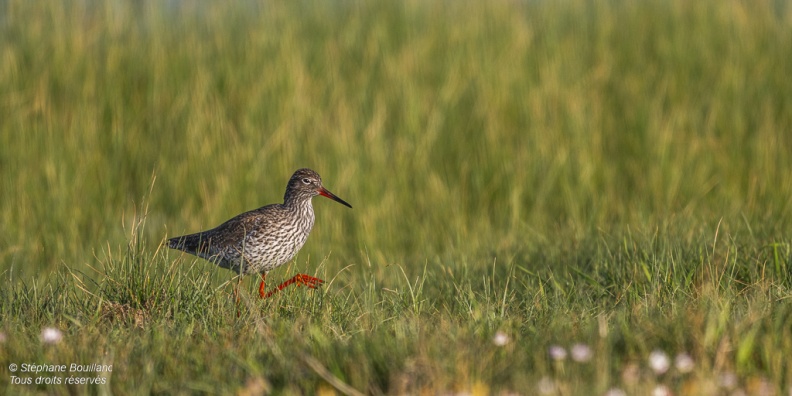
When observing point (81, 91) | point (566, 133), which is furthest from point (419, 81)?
point (81, 91)

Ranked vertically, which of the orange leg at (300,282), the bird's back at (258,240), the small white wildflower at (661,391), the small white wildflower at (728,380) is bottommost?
the small white wildflower at (728,380)

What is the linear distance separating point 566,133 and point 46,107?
4.71m

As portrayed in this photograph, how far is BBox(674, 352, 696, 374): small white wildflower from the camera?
10.8 feet

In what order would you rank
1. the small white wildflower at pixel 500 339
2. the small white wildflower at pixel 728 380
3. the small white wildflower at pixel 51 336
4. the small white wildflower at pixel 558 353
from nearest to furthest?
1. the small white wildflower at pixel 728 380
2. the small white wildflower at pixel 558 353
3. the small white wildflower at pixel 500 339
4. the small white wildflower at pixel 51 336

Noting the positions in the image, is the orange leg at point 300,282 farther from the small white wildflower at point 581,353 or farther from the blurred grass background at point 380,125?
the blurred grass background at point 380,125

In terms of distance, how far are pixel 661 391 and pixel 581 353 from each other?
319 millimetres

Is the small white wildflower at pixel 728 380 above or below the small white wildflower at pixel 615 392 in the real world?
below

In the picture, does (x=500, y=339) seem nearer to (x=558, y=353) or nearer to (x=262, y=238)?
(x=558, y=353)

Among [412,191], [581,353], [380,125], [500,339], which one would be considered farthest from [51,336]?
[380,125]

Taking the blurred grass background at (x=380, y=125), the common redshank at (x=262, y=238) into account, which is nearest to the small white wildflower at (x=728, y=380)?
the common redshank at (x=262, y=238)

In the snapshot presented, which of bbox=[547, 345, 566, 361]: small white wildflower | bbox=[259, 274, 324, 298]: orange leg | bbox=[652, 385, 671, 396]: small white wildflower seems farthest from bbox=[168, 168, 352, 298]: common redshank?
bbox=[652, 385, 671, 396]: small white wildflower

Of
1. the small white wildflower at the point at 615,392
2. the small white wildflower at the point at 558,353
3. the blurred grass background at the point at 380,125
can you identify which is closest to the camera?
the small white wildflower at the point at 615,392

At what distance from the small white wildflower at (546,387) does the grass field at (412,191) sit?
3cm

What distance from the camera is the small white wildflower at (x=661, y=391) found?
310cm
